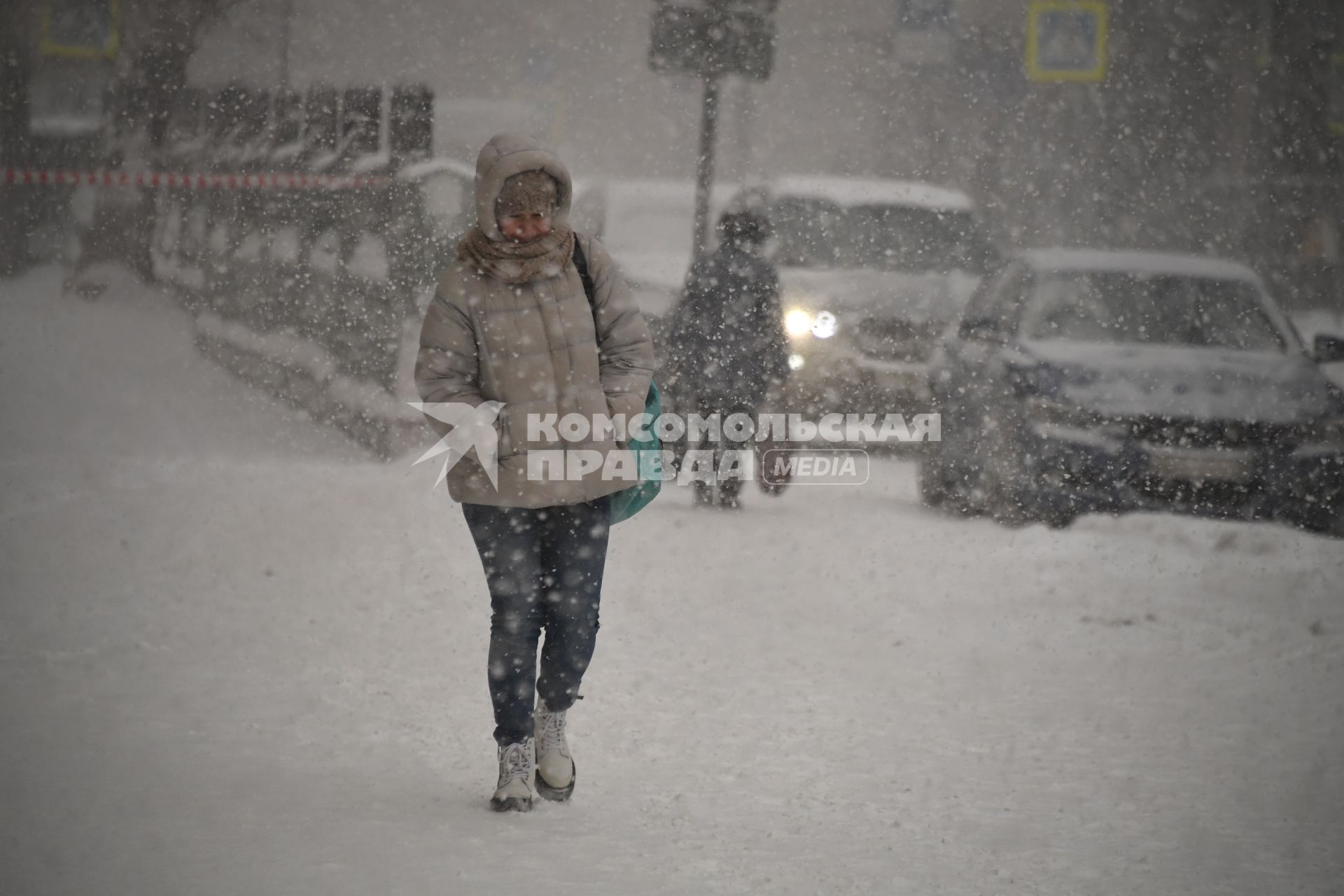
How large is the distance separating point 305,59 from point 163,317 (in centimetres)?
209

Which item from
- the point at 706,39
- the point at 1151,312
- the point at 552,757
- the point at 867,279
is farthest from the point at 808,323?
the point at 552,757

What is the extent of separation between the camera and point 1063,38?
8.38 meters

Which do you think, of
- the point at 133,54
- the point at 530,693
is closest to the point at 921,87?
the point at 133,54


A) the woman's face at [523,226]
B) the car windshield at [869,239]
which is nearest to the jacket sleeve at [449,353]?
the woman's face at [523,226]

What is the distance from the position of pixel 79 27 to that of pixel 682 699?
21.9 ft

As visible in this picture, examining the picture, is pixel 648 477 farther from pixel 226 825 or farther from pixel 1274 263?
pixel 1274 263

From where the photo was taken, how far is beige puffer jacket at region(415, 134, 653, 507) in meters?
3.26

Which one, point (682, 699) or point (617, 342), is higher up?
point (617, 342)

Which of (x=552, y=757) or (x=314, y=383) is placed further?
(x=314, y=383)

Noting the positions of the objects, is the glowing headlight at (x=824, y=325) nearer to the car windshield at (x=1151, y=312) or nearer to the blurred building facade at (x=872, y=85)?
the car windshield at (x=1151, y=312)

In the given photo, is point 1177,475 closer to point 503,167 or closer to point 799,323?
point 799,323

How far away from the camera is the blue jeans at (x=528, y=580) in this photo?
3.36 m

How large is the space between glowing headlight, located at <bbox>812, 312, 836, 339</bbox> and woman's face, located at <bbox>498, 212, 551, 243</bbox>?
189 inches

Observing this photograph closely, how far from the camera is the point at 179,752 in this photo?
3.77m
